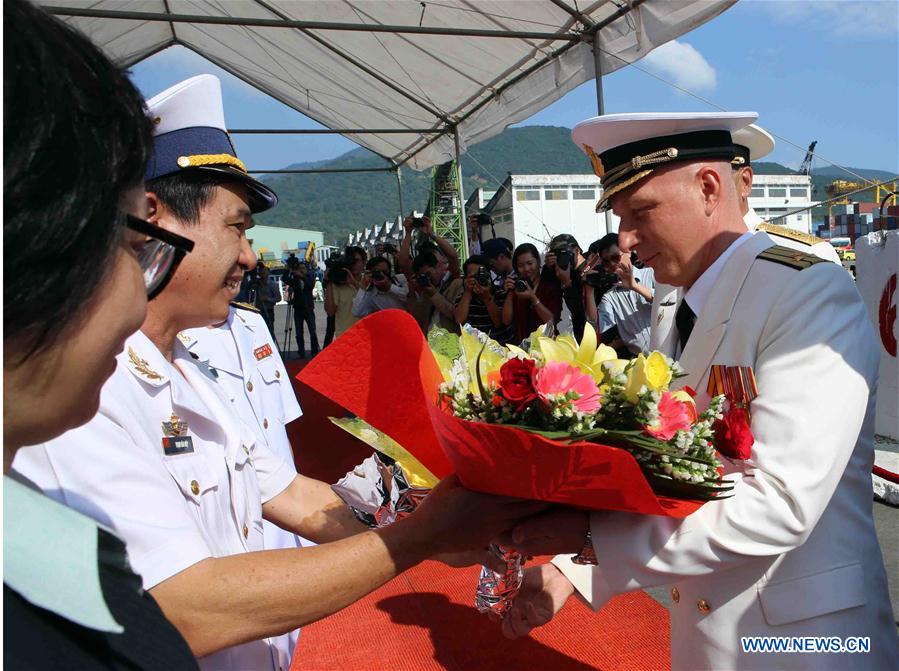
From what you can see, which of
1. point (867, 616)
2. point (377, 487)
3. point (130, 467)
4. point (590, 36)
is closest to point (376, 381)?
point (377, 487)

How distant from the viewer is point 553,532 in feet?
4.54

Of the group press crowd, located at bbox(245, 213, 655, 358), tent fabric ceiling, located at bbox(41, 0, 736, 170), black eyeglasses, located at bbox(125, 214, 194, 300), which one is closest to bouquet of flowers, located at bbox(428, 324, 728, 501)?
black eyeglasses, located at bbox(125, 214, 194, 300)

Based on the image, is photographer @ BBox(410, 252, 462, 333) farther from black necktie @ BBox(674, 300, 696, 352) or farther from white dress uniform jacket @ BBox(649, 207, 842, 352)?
black necktie @ BBox(674, 300, 696, 352)

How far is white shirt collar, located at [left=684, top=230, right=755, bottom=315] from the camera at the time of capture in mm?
1618

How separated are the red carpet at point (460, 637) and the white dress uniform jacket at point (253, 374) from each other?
0.47 meters

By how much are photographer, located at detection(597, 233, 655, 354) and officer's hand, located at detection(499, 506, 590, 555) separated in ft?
11.7

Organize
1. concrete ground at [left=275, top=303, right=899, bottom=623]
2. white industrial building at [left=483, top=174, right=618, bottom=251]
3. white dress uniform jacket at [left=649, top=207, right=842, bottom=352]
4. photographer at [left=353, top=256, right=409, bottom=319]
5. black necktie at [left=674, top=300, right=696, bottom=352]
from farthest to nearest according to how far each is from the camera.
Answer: white industrial building at [left=483, top=174, right=618, bottom=251] → photographer at [left=353, top=256, right=409, bottom=319] → concrete ground at [left=275, top=303, right=899, bottom=623] → white dress uniform jacket at [left=649, top=207, right=842, bottom=352] → black necktie at [left=674, top=300, right=696, bottom=352]

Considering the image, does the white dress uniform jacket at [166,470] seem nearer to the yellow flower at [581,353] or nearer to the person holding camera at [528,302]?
the yellow flower at [581,353]

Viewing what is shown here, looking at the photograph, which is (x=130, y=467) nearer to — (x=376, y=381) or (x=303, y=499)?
(x=376, y=381)

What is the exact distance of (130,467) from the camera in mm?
1115

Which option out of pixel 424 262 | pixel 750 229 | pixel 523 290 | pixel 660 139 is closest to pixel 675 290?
pixel 750 229

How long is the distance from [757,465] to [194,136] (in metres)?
1.50

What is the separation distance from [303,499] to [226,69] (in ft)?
43.5

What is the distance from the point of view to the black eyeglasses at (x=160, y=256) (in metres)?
0.93
